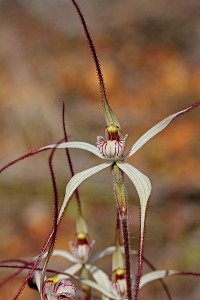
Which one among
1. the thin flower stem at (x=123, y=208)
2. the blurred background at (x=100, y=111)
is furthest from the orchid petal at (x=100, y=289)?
the blurred background at (x=100, y=111)

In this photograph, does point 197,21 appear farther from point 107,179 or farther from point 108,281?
point 108,281

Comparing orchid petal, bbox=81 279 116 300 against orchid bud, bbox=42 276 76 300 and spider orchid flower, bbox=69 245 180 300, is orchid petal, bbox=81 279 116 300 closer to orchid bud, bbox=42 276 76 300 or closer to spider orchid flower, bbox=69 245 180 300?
spider orchid flower, bbox=69 245 180 300

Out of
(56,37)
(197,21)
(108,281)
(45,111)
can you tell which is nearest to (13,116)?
(45,111)

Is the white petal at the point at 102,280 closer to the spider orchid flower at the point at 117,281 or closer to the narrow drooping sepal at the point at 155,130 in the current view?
the spider orchid flower at the point at 117,281

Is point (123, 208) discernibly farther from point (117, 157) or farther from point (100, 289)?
point (100, 289)

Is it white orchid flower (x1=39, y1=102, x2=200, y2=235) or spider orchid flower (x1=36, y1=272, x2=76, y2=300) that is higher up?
white orchid flower (x1=39, y1=102, x2=200, y2=235)

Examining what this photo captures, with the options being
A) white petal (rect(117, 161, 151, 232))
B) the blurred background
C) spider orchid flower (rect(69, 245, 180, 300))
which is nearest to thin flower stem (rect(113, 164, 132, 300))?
white petal (rect(117, 161, 151, 232))
